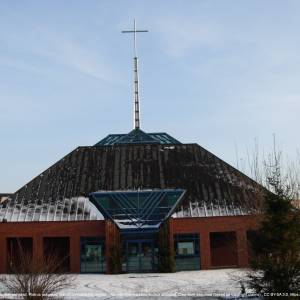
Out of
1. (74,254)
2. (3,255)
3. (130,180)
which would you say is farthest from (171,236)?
(3,255)

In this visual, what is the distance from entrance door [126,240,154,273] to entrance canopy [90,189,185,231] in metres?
1.14

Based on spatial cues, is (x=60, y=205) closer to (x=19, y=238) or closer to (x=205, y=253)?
(x=19, y=238)

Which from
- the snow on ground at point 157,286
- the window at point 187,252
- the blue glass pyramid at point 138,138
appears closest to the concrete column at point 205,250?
the window at point 187,252

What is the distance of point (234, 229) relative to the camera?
33.0 meters

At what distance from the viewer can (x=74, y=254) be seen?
107 feet

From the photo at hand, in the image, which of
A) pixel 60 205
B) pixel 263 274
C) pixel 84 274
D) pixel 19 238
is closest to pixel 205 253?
pixel 84 274

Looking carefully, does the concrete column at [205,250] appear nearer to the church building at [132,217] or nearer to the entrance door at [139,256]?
the church building at [132,217]

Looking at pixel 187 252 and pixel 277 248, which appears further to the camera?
pixel 187 252

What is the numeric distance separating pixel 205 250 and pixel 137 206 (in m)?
5.27

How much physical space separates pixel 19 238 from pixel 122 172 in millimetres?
8575

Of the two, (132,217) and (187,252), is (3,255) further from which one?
(187,252)

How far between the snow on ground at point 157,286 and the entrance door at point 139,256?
1.66m

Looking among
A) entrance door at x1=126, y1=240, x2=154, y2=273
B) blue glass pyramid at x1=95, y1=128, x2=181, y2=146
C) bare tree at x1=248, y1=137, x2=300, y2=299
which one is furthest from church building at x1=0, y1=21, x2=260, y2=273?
bare tree at x1=248, y1=137, x2=300, y2=299

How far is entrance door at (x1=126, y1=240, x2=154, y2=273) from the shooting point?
32.0 m
